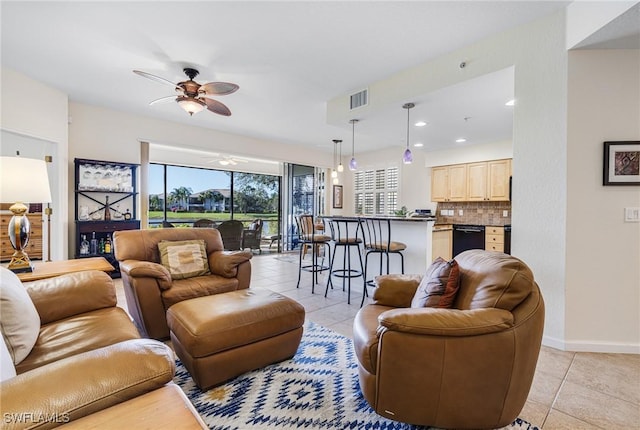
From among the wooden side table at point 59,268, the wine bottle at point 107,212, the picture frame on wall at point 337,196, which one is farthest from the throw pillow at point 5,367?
the picture frame on wall at point 337,196

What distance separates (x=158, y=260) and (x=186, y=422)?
2.40 meters

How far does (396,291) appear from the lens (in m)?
2.11

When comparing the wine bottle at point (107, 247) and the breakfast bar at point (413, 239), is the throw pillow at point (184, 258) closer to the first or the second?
the breakfast bar at point (413, 239)

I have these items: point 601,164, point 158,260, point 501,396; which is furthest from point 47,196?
point 601,164

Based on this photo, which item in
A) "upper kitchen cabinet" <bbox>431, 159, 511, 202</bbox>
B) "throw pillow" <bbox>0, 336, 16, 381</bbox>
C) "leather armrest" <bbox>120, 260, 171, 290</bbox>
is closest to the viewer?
"throw pillow" <bbox>0, 336, 16, 381</bbox>

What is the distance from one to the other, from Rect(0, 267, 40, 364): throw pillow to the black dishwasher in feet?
19.7

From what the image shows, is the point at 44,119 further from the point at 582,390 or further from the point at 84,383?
the point at 582,390

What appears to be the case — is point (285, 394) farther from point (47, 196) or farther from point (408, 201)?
point (408, 201)

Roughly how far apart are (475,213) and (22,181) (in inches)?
265

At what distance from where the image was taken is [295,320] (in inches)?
84.0

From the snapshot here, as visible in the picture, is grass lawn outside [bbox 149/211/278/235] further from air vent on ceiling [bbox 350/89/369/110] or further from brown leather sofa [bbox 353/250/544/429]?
brown leather sofa [bbox 353/250/544/429]

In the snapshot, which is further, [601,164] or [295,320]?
[601,164]

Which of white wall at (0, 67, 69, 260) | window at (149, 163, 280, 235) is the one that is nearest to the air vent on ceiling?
white wall at (0, 67, 69, 260)

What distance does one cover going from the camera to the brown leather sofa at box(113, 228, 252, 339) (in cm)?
237
